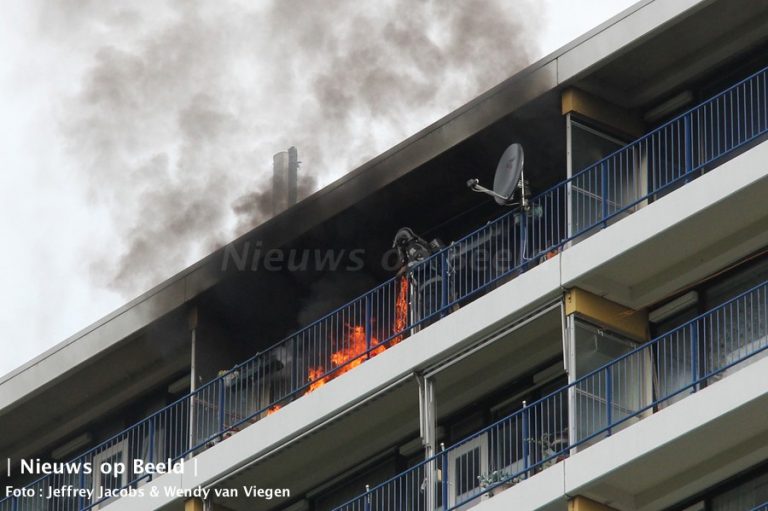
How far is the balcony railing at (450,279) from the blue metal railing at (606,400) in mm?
1713

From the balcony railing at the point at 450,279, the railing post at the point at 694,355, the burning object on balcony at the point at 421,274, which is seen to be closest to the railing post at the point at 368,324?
the balcony railing at the point at 450,279

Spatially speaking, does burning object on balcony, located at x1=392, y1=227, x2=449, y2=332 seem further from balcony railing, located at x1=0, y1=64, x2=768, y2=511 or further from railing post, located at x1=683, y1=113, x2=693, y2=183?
railing post, located at x1=683, y1=113, x2=693, y2=183

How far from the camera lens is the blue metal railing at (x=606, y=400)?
30.9 metres

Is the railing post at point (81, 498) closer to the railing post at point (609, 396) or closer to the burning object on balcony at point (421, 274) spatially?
the burning object on balcony at point (421, 274)

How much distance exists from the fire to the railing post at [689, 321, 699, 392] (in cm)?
468

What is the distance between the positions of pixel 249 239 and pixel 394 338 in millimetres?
2877

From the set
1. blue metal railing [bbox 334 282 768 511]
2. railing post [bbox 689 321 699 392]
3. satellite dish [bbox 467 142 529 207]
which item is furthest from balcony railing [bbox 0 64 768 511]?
railing post [bbox 689 321 699 392]

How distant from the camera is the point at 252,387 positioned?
36.4 metres

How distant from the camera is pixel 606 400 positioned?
1225 inches

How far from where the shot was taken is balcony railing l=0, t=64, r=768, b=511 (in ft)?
107

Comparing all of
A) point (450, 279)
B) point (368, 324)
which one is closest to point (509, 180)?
point (450, 279)

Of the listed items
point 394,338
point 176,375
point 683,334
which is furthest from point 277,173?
point 683,334

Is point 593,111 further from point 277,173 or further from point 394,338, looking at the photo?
point 277,173

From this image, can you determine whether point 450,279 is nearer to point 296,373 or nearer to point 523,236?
point 523,236
